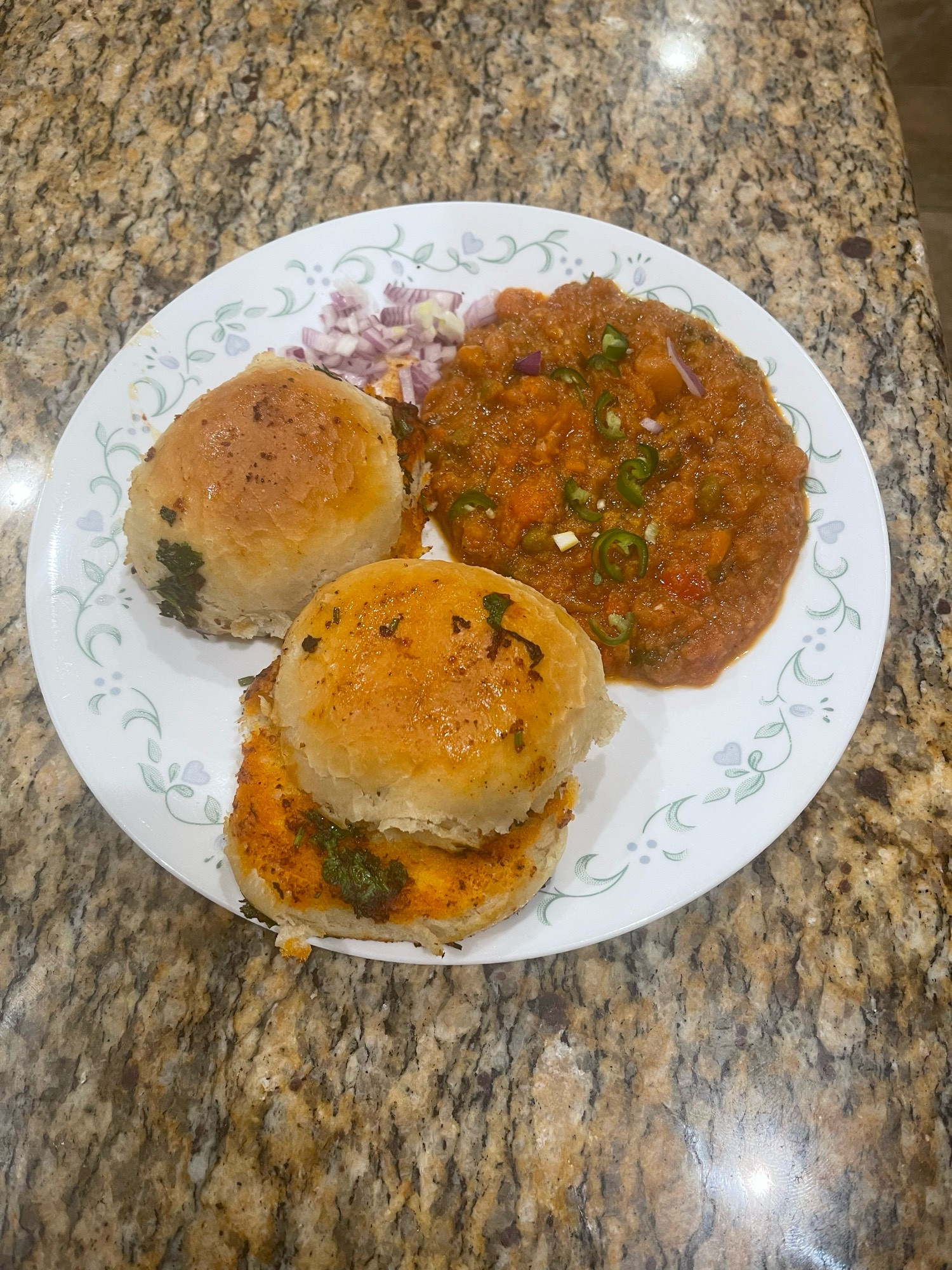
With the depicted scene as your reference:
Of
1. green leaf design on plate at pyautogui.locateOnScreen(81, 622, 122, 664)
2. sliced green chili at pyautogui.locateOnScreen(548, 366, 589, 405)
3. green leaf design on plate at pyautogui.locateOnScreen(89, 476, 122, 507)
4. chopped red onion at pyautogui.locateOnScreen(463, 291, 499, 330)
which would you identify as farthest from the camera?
chopped red onion at pyautogui.locateOnScreen(463, 291, 499, 330)

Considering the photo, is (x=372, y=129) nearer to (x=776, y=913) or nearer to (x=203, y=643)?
(x=203, y=643)

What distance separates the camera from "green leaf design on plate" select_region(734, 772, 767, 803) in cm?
283

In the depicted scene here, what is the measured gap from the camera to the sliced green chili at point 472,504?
10.9 feet

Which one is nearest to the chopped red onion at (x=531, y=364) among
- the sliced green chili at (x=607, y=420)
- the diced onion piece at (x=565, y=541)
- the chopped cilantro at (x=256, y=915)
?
the sliced green chili at (x=607, y=420)

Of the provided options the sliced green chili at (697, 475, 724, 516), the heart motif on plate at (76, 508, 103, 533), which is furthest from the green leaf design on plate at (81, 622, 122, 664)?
the sliced green chili at (697, 475, 724, 516)

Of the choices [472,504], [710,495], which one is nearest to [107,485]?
[472,504]

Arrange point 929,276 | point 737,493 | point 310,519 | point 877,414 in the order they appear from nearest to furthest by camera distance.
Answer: point 310,519 < point 737,493 < point 877,414 < point 929,276

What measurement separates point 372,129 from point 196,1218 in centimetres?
485

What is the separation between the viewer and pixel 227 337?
3.54m

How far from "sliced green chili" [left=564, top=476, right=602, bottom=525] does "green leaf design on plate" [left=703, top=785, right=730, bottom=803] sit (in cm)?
113

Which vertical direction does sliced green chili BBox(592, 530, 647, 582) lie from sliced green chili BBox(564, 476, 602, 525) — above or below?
below

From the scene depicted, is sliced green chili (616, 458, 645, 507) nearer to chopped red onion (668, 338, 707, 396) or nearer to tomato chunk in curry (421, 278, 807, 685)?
tomato chunk in curry (421, 278, 807, 685)

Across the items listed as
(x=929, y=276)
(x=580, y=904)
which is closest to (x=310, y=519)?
(x=580, y=904)

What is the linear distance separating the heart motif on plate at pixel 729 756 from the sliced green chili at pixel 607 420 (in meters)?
1.31
